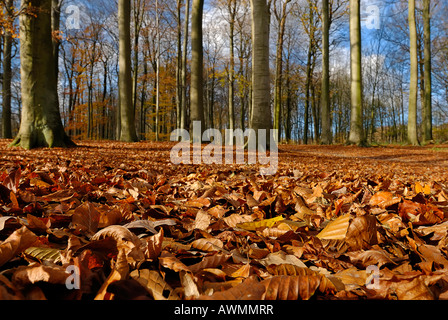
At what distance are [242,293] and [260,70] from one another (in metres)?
7.64

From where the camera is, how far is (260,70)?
25.3 ft

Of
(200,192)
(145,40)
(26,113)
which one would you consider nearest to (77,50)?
(145,40)

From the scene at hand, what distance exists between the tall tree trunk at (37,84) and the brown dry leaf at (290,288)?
307 inches

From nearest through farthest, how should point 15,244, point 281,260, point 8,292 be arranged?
point 8,292
point 15,244
point 281,260

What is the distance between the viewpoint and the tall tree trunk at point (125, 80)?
11102 millimetres

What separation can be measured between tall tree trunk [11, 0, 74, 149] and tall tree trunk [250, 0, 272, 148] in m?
5.33

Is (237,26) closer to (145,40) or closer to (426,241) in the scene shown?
(145,40)

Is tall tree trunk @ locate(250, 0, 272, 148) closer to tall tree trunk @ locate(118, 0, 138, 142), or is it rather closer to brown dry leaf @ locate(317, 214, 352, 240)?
tall tree trunk @ locate(118, 0, 138, 142)

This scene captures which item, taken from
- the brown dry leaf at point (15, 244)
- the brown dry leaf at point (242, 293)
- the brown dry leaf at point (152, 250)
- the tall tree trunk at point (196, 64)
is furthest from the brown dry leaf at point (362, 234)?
the tall tree trunk at point (196, 64)

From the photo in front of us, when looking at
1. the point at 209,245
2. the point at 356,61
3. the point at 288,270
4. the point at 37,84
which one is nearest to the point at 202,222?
the point at 209,245

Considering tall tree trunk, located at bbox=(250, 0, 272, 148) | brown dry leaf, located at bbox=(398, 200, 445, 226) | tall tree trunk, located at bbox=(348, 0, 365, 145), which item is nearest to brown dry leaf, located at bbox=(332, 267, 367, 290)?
brown dry leaf, located at bbox=(398, 200, 445, 226)

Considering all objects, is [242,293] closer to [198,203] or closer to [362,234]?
[362,234]

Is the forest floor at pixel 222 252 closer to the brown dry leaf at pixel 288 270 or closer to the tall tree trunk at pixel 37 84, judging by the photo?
the brown dry leaf at pixel 288 270

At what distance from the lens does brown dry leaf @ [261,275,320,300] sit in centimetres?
70
